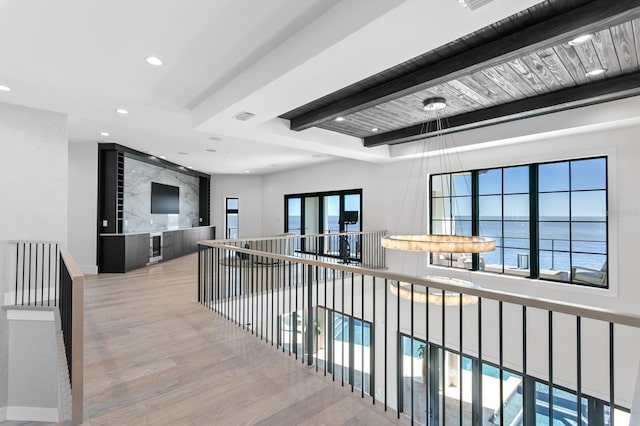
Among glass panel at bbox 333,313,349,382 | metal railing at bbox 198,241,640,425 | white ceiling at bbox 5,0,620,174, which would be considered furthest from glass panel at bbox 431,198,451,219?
white ceiling at bbox 5,0,620,174

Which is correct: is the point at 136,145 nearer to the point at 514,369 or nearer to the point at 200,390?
the point at 200,390

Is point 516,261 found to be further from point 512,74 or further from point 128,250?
point 128,250

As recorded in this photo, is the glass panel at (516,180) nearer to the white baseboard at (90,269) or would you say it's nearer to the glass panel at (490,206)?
the glass panel at (490,206)

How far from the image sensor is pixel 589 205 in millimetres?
4711

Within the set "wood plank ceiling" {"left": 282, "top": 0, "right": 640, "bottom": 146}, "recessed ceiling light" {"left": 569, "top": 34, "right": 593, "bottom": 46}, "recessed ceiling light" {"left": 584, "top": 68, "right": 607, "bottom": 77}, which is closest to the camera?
"wood plank ceiling" {"left": 282, "top": 0, "right": 640, "bottom": 146}

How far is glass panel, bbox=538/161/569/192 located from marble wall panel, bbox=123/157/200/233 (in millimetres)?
8642

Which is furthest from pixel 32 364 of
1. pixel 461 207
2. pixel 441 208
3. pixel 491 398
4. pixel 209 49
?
pixel 491 398

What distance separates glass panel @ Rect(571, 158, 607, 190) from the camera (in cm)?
458

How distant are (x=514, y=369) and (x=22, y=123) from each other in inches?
329

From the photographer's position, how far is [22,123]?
4.30m

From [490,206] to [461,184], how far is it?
2.38ft

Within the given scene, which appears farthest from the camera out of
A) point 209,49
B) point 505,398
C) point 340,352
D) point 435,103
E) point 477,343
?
point 340,352

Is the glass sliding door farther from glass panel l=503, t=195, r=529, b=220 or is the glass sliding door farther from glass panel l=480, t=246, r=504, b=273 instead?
glass panel l=503, t=195, r=529, b=220

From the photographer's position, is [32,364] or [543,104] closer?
[543,104]
